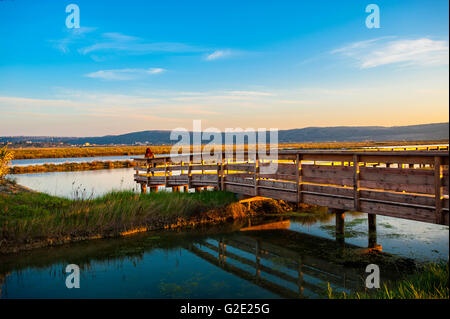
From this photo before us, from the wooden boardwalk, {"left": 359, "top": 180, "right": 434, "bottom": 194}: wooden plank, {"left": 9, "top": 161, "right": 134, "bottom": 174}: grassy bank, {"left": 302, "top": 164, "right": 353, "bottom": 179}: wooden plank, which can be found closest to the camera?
the wooden boardwalk

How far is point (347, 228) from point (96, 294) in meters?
8.59

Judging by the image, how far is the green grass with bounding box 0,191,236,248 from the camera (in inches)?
406

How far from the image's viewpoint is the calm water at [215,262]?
753 cm

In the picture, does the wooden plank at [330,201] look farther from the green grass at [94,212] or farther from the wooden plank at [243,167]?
the green grass at [94,212]

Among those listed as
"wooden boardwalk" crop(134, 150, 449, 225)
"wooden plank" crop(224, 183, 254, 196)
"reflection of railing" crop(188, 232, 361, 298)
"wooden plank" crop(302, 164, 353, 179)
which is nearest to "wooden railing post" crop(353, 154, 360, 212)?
"wooden boardwalk" crop(134, 150, 449, 225)

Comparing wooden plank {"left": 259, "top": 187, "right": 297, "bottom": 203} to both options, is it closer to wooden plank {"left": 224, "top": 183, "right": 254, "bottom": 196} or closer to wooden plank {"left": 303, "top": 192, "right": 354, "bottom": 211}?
wooden plank {"left": 303, "top": 192, "right": 354, "bottom": 211}

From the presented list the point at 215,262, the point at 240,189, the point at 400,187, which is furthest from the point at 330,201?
the point at 240,189

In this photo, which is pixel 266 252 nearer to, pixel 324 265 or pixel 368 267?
pixel 324 265

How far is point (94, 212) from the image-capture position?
11734mm

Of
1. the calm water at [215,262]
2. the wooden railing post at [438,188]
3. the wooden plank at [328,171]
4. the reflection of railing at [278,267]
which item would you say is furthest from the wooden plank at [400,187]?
the reflection of railing at [278,267]

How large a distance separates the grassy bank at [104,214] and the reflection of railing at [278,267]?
2664 mm

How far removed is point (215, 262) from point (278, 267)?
1781 mm

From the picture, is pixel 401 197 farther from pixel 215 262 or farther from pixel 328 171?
pixel 215 262
